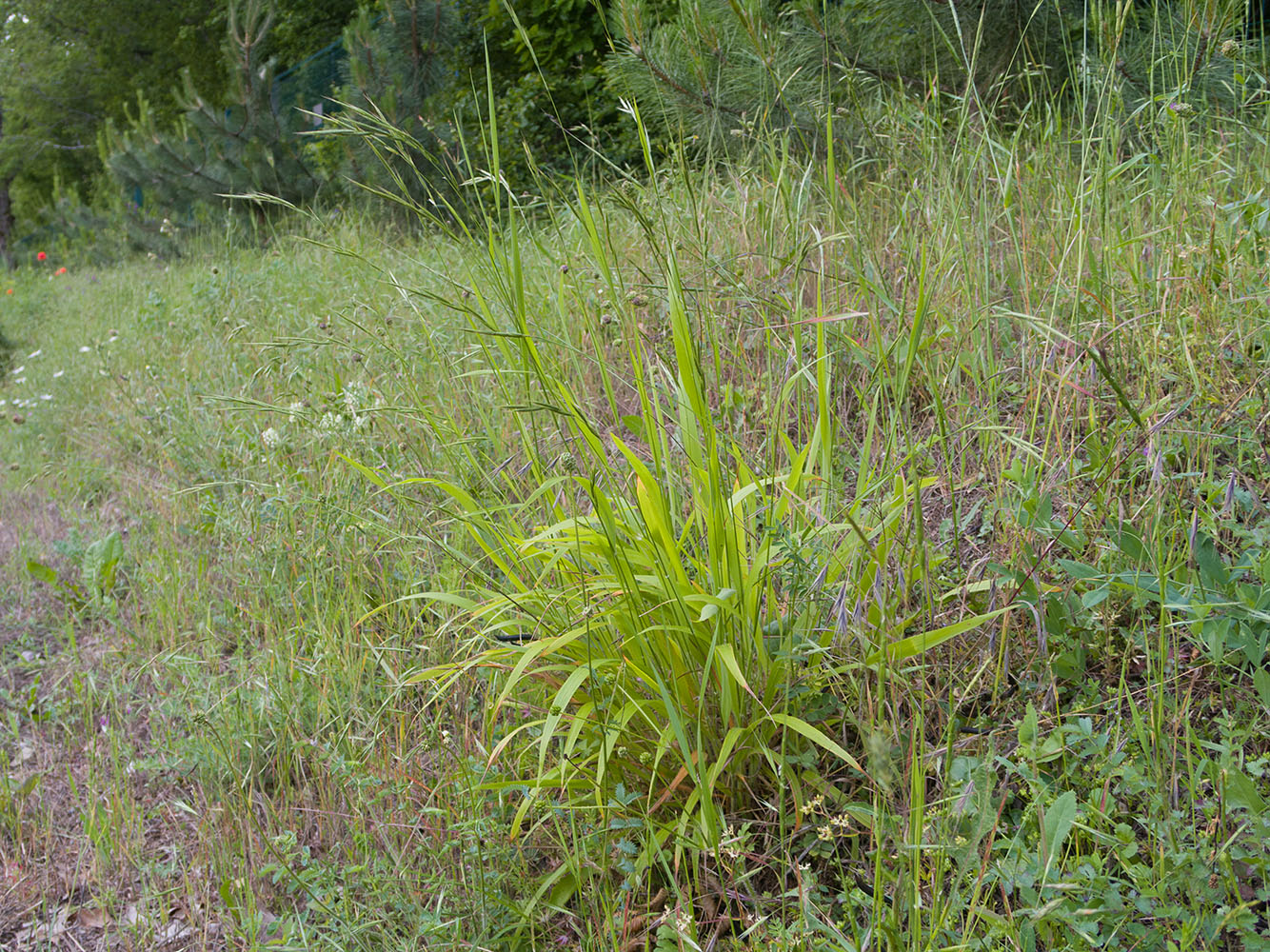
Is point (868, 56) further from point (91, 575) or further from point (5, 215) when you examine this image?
point (5, 215)

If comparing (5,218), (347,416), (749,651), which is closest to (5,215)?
(5,218)

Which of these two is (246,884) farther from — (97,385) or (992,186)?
(97,385)

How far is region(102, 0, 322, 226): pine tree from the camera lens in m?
8.31

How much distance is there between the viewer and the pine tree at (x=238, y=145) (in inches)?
327

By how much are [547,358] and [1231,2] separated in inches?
69.7

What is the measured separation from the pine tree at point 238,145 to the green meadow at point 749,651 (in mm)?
6715

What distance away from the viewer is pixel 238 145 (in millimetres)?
8508

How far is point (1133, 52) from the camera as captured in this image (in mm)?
3301

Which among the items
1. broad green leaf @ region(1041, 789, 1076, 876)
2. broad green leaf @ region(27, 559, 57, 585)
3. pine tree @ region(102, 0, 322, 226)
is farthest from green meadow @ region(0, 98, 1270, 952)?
pine tree @ region(102, 0, 322, 226)

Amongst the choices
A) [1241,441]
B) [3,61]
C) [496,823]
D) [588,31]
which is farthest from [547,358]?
[3,61]

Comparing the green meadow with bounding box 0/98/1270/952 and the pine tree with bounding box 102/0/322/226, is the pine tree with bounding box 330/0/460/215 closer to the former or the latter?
the pine tree with bounding box 102/0/322/226

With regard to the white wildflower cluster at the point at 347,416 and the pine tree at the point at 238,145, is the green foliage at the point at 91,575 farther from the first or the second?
the pine tree at the point at 238,145

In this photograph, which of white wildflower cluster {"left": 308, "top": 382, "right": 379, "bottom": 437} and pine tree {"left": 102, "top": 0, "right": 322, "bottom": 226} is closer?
white wildflower cluster {"left": 308, "top": 382, "right": 379, "bottom": 437}

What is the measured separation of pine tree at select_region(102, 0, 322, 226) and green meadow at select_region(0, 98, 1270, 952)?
6715mm
